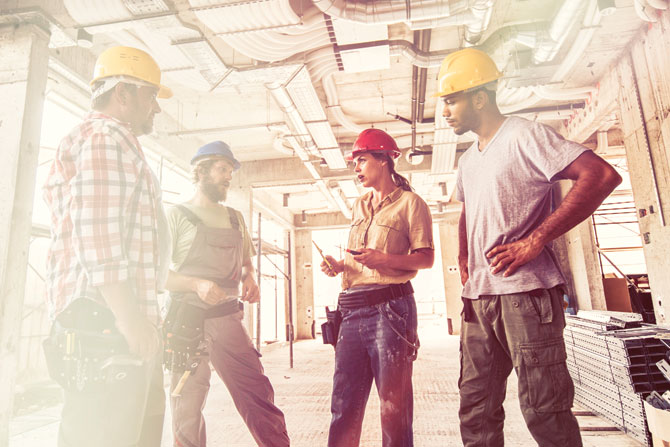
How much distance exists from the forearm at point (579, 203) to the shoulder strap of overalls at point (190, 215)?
1978 mm

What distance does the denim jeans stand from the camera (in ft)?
5.65

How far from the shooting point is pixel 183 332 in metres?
2.27

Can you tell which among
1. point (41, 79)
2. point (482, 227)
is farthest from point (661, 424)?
point (41, 79)

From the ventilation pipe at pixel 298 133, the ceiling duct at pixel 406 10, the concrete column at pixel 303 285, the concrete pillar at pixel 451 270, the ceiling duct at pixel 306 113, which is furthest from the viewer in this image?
the concrete column at pixel 303 285

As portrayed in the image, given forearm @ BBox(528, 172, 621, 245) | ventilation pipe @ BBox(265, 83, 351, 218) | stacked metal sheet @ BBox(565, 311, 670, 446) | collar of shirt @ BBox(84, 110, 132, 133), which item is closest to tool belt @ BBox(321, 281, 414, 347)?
forearm @ BBox(528, 172, 621, 245)

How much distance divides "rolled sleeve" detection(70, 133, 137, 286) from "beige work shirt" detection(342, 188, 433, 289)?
1.07 metres

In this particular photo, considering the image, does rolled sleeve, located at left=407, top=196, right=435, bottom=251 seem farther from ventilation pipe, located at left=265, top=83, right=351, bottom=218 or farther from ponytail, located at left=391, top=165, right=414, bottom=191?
ventilation pipe, located at left=265, top=83, right=351, bottom=218

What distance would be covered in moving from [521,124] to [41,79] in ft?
13.3

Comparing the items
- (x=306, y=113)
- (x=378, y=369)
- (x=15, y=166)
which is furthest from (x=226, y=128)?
(x=378, y=369)

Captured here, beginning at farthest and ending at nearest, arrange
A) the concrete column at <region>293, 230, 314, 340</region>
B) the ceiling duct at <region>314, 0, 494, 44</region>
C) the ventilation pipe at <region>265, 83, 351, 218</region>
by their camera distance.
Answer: the concrete column at <region>293, 230, 314, 340</region> → the ventilation pipe at <region>265, 83, 351, 218</region> → the ceiling duct at <region>314, 0, 494, 44</region>

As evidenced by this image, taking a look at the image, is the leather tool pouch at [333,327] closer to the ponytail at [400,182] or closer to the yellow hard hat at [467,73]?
the ponytail at [400,182]

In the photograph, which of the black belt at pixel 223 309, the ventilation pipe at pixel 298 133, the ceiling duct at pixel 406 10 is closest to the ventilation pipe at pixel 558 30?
the ceiling duct at pixel 406 10

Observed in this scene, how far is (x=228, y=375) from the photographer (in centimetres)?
235

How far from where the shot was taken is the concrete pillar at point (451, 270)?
13641mm
